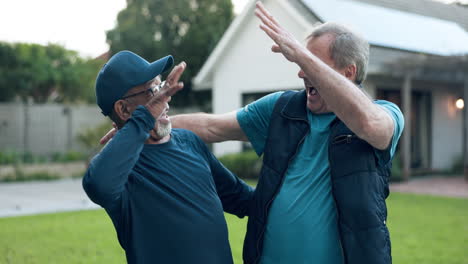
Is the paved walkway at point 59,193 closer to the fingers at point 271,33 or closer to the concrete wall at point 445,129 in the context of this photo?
the concrete wall at point 445,129

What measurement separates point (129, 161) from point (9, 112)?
17.9m

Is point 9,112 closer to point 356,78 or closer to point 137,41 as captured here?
point 137,41

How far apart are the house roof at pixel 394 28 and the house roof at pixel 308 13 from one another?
1.66ft

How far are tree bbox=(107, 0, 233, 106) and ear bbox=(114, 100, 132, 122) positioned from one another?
64.0 feet

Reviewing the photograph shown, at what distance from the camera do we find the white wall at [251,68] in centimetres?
1559

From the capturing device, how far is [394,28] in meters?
15.1

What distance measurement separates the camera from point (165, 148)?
2260 millimetres

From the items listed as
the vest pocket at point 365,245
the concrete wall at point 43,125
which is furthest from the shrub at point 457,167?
the vest pocket at point 365,245

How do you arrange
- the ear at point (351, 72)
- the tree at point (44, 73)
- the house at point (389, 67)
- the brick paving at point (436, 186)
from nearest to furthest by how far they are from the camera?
the ear at point (351, 72)
the brick paving at point (436, 186)
the house at point (389, 67)
the tree at point (44, 73)

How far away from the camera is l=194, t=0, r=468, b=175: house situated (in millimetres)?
14562

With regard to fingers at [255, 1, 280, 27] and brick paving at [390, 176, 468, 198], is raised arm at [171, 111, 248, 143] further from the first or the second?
brick paving at [390, 176, 468, 198]

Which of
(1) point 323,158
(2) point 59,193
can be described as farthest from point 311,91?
(2) point 59,193

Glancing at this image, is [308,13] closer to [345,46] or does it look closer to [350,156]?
[345,46]

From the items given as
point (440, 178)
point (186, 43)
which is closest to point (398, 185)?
point (440, 178)
